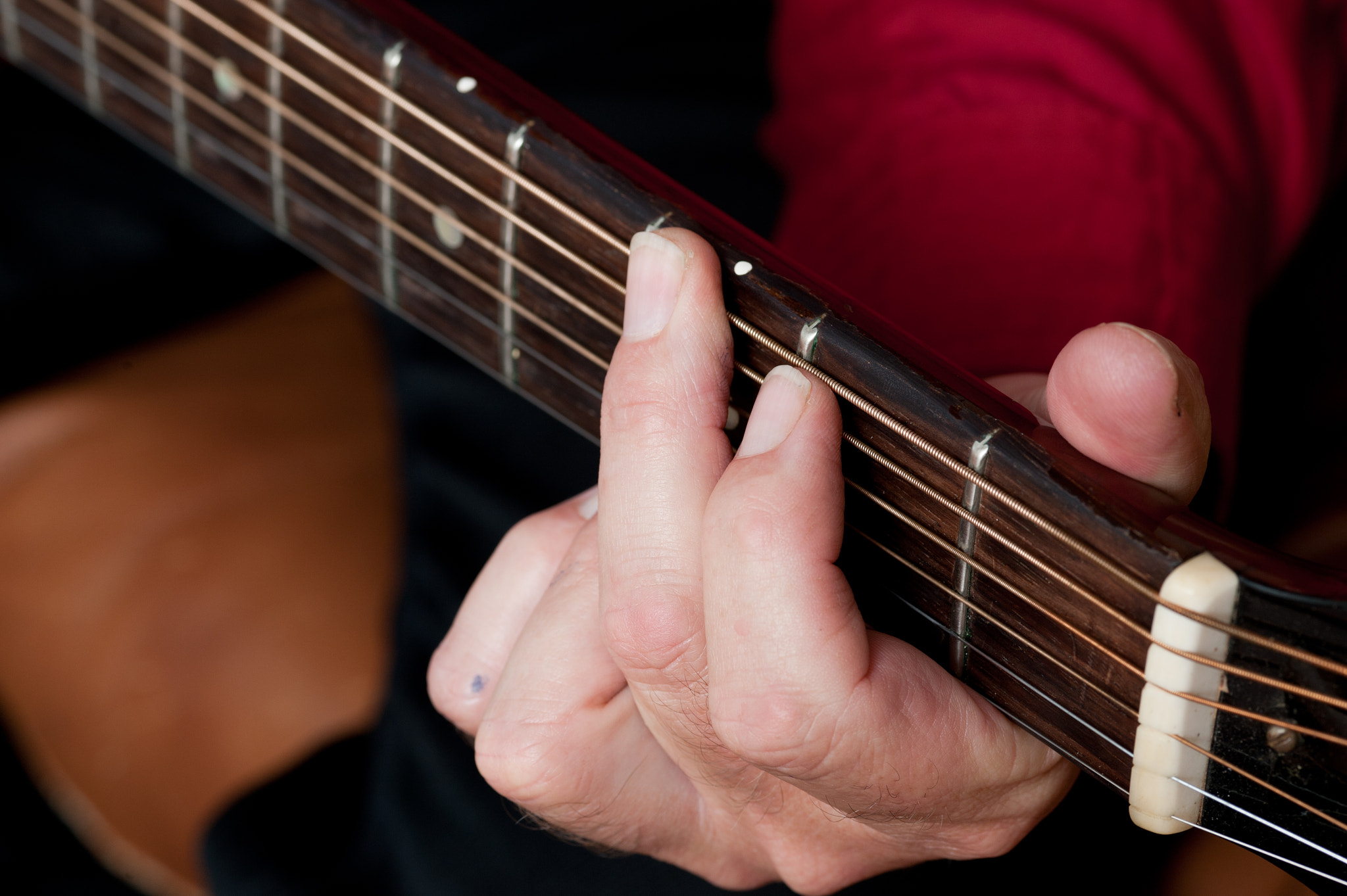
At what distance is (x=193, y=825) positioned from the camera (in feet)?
3.00

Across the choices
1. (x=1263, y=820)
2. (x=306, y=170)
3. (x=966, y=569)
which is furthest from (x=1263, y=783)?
(x=306, y=170)

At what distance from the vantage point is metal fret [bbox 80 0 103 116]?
2.57 ft

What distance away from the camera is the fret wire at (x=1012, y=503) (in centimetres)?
38

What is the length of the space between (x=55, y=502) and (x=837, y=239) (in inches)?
28.9

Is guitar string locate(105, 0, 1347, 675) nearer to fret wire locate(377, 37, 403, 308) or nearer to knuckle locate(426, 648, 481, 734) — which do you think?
fret wire locate(377, 37, 403, 308)

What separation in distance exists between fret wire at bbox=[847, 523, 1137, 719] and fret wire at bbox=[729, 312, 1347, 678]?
0.04m

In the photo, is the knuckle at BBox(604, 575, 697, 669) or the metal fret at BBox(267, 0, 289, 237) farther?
the metal fret at BBox(267, 0, 289, 237)

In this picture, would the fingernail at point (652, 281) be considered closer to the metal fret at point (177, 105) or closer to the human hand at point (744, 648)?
the human hand at point (744, 648)

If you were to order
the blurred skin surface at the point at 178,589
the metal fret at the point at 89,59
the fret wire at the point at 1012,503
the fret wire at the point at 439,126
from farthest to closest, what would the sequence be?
1. the blurred skin surface at the point at 178,589
2. the metal fret at the point at 89,59
3. the fret wire at the point at 439,126
4. the fret wire at the point at 1012,503

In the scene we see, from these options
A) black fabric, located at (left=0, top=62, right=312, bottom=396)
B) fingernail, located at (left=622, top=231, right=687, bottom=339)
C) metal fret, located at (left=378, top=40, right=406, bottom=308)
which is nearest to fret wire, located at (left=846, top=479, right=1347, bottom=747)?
fingernail, located at (left=622, top=231, right=687, bottom=339)

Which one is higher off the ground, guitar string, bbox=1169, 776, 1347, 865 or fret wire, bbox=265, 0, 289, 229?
fret wire, bbox=265, 0, 289, 229

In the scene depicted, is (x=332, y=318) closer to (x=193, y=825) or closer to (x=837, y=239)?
(x=193, y=825)

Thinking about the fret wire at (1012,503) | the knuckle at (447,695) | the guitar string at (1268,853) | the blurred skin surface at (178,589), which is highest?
the fret wire at (1012,503)

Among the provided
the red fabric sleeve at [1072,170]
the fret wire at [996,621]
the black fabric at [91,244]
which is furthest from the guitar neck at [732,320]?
the black fabric at [91,244]
